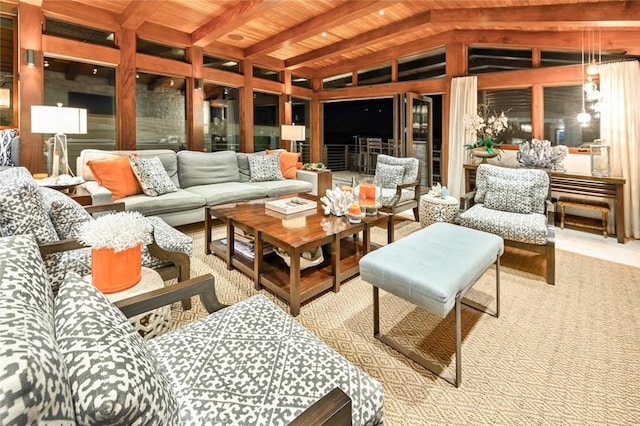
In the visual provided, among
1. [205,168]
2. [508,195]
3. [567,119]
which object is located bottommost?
[508,195]

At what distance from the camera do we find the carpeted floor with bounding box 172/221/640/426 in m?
1.48

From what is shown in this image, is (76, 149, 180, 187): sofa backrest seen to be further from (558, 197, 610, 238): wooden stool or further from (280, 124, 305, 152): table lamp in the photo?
(558, 197, 610, 238): wooden stool

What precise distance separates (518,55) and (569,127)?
137 cm

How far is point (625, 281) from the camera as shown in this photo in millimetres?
2752

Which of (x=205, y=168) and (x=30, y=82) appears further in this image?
(x=205, y=168)

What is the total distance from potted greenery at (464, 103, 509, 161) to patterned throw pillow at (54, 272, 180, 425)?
515 cm

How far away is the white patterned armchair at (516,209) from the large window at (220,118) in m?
4.56

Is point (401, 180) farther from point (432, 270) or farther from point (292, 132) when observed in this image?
point (432, 270)

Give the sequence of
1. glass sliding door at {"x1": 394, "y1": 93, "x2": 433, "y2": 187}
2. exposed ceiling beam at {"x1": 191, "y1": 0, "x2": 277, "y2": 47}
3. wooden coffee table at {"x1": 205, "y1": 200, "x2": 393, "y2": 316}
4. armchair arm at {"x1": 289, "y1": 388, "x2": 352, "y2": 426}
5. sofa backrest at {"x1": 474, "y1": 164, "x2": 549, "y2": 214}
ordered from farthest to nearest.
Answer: glass sliding door at {"x1": 394, "y1": 93, "x2": 433, "y2": 187} < exposed ceiling beam at {"x1": 191, "y1": 0, "x2": 277, "y2": 47} < sofa backrest at {"x1": 474, "y1": 164, "x2": 549, "y2": 214} < wooden coffee table at {"x1": 205, "y1": 200, "x2": 393, "y2": 316} < armchair arm at {"x1": 289, "y1": 388, "x2": 352, "y2": 426}

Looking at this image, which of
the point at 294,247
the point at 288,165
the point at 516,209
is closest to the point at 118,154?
the point at 288,165

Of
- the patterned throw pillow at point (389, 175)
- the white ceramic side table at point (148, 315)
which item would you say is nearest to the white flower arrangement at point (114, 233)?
the white ceramic side table at point (148, 315)

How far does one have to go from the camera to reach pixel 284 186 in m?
4.94

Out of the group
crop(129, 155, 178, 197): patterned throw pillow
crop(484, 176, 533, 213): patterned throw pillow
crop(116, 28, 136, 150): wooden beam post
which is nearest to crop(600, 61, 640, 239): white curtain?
crop(484, 176, 533, 213): patterned throw pillow

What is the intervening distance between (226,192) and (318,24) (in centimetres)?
266
